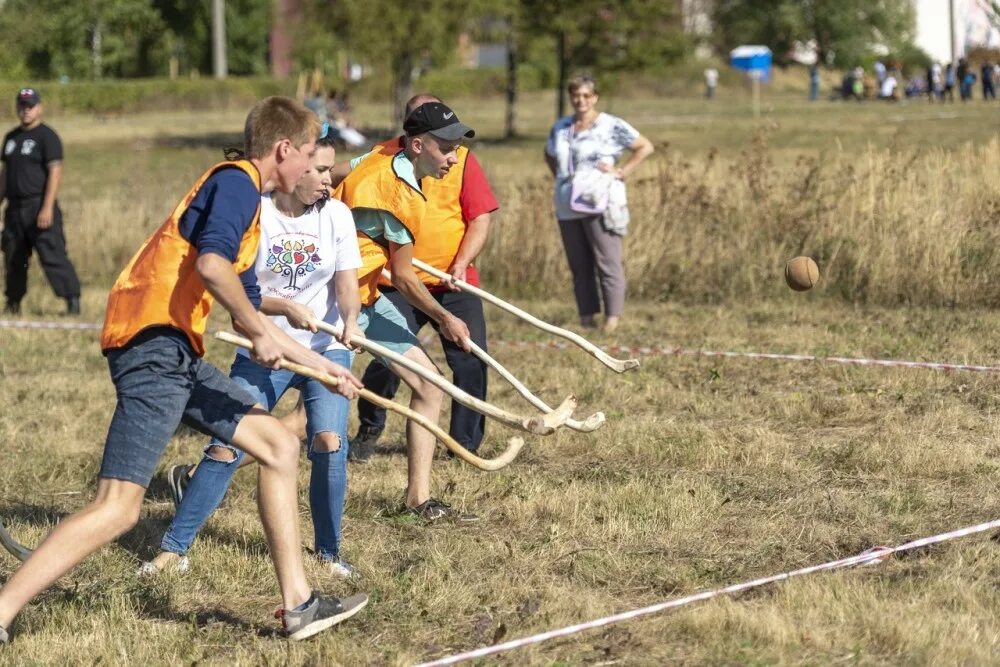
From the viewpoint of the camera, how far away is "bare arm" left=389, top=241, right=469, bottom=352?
6.32 metres

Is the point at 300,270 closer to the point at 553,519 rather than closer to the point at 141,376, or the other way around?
the point at 141,376

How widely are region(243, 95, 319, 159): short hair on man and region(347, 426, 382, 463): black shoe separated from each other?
330 cm

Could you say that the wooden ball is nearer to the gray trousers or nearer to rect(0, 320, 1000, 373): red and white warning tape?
rect(0, 320, 1000, 373): red and white warning tape

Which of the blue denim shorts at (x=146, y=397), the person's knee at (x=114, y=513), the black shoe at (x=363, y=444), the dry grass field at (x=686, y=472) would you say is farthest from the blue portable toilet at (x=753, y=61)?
the person's knee at (x=114, y=513)

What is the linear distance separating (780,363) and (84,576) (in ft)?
17.5

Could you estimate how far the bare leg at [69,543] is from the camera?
466 centimetres

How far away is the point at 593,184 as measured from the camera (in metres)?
11.0

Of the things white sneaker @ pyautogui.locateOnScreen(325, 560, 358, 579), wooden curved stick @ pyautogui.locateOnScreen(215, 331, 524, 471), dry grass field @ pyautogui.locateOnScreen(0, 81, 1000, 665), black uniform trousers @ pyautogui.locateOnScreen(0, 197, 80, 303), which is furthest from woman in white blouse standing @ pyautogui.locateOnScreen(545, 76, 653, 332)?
wooden curved stick @ pyautogui.locateOnScreen(215, 331, 524, 471)

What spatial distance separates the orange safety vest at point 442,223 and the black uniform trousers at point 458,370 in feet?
0.65

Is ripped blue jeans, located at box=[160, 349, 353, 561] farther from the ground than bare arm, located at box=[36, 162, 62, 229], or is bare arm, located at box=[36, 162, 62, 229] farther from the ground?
bare arm, located at box=[36, 162, 62, 229]

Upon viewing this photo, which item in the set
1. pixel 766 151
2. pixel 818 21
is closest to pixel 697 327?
pixel 766 151

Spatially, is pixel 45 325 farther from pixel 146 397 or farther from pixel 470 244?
pixel 146 397

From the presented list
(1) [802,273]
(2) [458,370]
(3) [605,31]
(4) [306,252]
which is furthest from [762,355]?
(3) [605,31]

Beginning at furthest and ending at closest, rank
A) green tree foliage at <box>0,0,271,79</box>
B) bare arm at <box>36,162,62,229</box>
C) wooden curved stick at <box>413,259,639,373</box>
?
green tree foliage at <box>0,0,271,79</box>, bare arm at <box>36,162,62,229</box>, wooden curved stick at <box>413,259,639,373</box>
